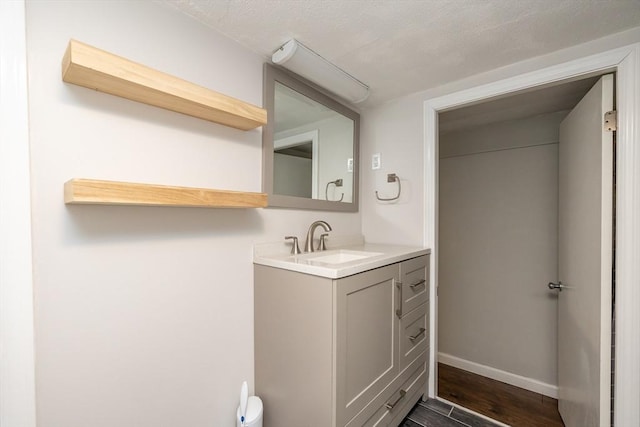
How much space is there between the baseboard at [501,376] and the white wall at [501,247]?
14mm

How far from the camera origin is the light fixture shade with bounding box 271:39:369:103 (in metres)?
1.43

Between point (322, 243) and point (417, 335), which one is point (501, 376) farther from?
point (322, 243)

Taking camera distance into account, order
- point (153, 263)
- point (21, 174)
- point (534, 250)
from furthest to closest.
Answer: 1. point (534, 250)
2. point (153, 263)
3. point (21, 174)

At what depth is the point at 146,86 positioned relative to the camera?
959 mm

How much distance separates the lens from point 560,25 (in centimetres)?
129

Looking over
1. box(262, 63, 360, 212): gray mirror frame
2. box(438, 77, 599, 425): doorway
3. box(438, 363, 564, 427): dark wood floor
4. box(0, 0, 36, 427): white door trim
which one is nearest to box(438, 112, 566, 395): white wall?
box(438, 77, 599, 425): doorway

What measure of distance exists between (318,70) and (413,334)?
5.51ft

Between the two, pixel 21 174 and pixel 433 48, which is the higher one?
pixel 433 48

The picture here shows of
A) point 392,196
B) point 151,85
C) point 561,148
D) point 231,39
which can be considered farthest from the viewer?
point 392,196

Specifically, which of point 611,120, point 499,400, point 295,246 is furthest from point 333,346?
point 499,400

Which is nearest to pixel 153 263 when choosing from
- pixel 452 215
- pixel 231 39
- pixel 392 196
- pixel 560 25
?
pixel 231 39

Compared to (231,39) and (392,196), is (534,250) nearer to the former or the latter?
(392,196)

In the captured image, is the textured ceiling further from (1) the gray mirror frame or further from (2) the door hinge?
(2) the door hinge

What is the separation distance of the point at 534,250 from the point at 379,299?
5.85ft
